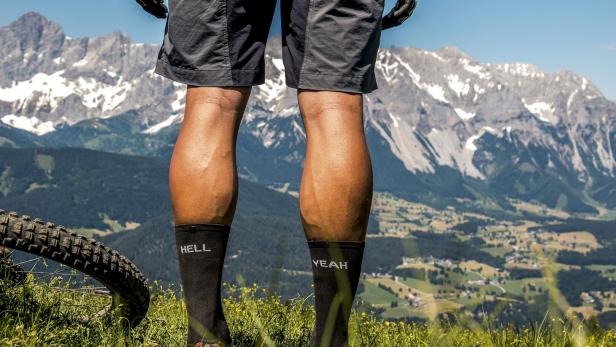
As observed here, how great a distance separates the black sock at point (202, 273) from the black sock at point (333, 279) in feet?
1.21

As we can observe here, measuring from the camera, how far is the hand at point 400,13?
3.12 metres

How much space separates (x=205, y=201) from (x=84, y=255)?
666 mm

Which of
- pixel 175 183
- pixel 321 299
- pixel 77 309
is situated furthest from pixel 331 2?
pixel 77 309

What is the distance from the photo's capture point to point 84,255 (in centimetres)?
296

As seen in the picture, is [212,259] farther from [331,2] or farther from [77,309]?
[77,309]

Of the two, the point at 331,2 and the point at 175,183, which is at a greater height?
the point at 331,2

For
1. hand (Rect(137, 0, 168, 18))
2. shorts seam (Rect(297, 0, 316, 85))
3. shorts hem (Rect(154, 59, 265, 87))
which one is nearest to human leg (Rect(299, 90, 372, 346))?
shorts seam (Rect(297, 0, 316, 85))

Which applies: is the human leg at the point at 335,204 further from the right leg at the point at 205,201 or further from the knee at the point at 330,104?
the right leg at the point at 205,201

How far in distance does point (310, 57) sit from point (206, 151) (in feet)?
1.81

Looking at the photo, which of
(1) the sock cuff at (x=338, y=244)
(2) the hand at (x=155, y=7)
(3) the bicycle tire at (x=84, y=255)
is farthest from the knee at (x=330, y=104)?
(3) the bicycle tire at (x=84, y=255)

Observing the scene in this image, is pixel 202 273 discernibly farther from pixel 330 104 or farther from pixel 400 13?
pixel 400 13

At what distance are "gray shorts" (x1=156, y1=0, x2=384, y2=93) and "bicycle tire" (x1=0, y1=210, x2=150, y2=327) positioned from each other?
0.82m

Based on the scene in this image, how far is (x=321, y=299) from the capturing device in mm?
2641

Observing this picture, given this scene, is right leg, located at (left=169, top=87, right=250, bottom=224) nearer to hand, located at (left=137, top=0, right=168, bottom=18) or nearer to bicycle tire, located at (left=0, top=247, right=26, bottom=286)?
hand, located at (left=137, top=0, right=168, bottom=18)
